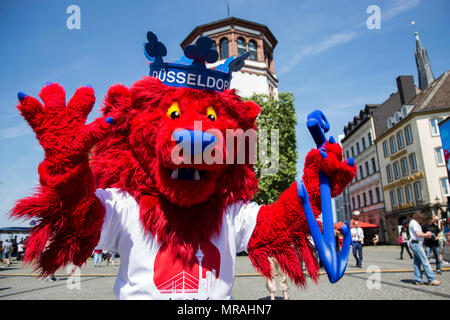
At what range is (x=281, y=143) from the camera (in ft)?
52.2

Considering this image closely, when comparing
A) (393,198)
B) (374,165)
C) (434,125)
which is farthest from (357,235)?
(374,165)

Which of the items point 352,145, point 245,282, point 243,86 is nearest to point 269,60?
point 243,86

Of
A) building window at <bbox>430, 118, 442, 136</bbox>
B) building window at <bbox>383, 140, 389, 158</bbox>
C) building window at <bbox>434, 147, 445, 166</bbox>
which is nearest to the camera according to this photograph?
building window at <bbox>434, 147, 445, 166</bbox>

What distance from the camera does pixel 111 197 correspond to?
64.4 inches

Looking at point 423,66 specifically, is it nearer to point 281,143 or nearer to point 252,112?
point 281,143

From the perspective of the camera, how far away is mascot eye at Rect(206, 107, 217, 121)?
68.9 inches

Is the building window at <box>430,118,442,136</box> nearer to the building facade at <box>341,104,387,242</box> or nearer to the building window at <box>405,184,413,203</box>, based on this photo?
the building window at <box>405,184,413,203</box>

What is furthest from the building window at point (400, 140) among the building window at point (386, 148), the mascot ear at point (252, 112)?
the mascot ear at point (252, 112)

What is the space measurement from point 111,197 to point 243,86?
1009 inches

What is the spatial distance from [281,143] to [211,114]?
14470mm

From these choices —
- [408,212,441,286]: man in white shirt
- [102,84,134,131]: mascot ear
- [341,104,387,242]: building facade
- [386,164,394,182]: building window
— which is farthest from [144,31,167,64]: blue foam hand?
[386,164,394,182]: building window

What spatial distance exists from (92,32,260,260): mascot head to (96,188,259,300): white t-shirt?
0.07m

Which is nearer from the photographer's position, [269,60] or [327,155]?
[327,155]

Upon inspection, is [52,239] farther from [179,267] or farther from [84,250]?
[179,267]
